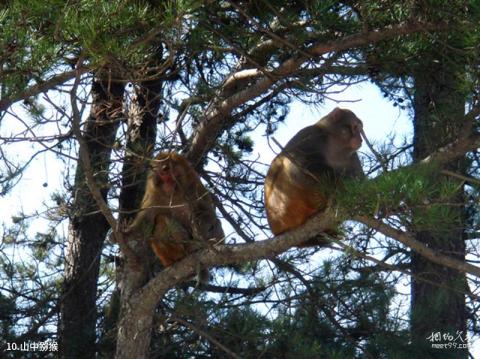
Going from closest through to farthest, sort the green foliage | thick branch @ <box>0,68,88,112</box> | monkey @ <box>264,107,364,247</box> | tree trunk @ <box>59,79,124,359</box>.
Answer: the green foliage, thick branch @ <box>0,68,88,112</box>, monkey @ <box>264,107,364,247</box>, tree trunk @ <box>59,79,124,359</box>

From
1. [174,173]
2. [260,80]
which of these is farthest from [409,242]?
[174,173]

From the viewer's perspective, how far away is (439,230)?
4.77m

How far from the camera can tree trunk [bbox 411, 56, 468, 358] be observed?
221 inches

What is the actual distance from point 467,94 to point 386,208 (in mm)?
1043

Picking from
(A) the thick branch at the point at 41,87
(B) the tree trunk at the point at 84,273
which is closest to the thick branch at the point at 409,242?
(A) the thick branch at the point at 41,87

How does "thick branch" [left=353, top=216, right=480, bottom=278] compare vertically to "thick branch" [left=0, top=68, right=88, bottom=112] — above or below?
below

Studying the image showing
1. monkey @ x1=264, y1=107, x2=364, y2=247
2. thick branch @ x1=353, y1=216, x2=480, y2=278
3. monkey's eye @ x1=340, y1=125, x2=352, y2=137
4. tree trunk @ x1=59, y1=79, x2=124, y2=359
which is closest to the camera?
thick branch @ x1=353, y1=216, x2=480, y2=278

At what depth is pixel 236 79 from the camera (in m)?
6.64

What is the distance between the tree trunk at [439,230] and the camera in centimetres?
562

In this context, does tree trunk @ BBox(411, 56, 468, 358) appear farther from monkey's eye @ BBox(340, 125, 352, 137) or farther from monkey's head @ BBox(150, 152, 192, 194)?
monkey's head @ BBox(150, 152, 192, 194)

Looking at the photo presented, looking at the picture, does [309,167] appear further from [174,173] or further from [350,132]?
[174,173]

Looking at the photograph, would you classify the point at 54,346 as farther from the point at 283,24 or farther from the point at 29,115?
the point at 283,24

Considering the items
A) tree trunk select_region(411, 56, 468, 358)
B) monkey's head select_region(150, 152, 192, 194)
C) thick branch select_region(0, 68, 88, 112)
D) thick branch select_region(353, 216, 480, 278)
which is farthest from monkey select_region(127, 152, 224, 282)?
thick branch select_region(353, 216, 480, 278)

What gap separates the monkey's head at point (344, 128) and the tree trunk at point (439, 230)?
1.66ft
